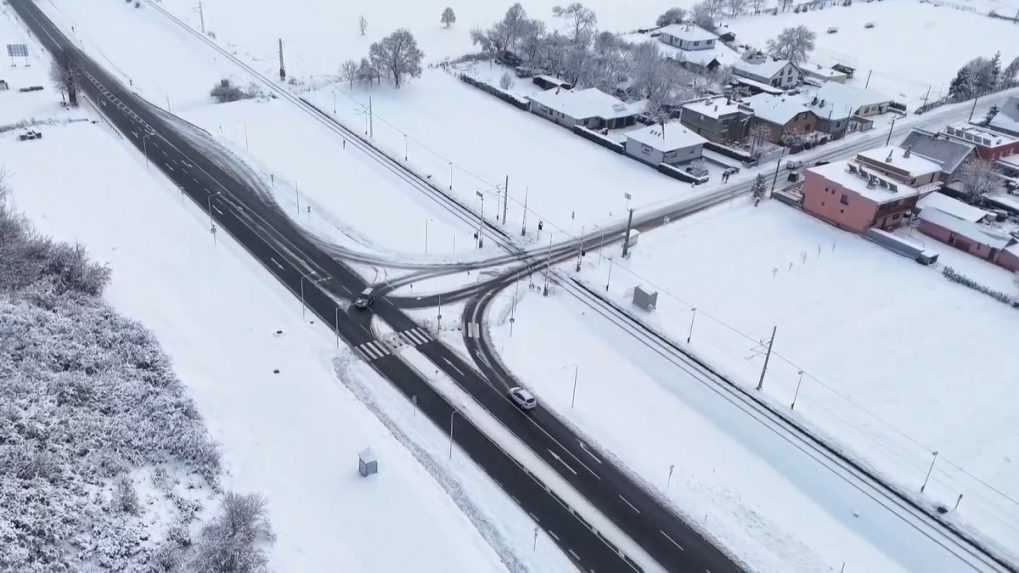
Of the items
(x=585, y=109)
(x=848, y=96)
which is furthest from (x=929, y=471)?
(x=848, y=96)

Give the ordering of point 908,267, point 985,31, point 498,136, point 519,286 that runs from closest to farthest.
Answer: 1. point 519,286
2. point 908,267
3. point 498,136
4. point 985,31

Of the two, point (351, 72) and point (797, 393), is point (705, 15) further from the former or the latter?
point (797, 393)

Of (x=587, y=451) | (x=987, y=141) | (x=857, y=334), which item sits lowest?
(x=587, y=451)

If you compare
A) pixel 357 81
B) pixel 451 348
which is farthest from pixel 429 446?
pixel 357 81

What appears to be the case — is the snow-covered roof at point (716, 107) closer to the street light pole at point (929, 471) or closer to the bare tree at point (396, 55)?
the bare tree at point (396, 55)

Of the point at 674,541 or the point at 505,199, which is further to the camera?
the point at 505,199

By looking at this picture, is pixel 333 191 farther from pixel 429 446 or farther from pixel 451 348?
pixel 429 446

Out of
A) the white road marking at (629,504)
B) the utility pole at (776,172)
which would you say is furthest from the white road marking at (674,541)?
the utility pole at (776,172)
